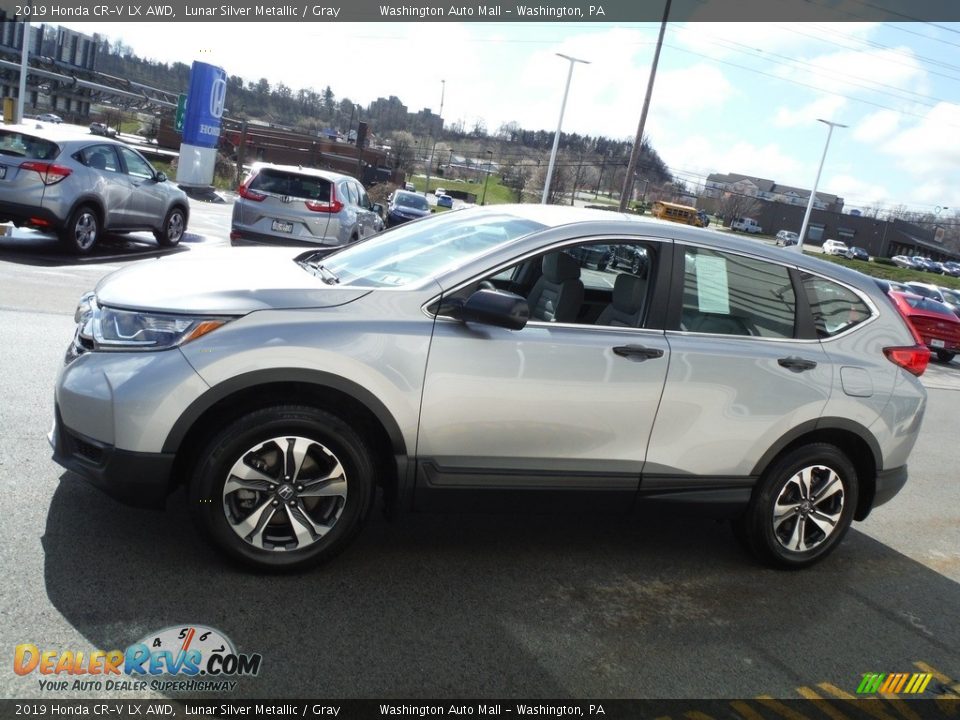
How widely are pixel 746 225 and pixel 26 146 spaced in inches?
3548

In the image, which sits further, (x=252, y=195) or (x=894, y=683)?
(x=252, y=195)

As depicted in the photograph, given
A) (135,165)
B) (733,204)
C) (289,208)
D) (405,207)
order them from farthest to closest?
(733,204) < (405,207) < (289,208) < (135,165)

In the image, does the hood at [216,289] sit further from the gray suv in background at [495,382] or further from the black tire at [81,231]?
the black tire at [81,231]

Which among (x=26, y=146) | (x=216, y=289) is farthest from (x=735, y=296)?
(x=26, y=146)

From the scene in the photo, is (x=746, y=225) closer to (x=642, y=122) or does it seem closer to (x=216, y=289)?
(x=642, y=122)

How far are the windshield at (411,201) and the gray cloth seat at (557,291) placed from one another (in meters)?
26.4

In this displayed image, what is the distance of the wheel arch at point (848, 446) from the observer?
4.74 m

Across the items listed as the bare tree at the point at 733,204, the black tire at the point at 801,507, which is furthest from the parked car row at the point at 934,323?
the bare tree at the point at 733,204

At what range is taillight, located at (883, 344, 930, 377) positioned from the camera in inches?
197

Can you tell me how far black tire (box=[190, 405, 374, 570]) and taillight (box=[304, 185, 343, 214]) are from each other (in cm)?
1096

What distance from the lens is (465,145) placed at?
106m

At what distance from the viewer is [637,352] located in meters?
4.30

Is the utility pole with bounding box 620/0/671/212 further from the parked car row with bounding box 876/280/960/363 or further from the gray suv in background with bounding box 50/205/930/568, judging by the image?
the gray suv in background with bounding box 50/205/930/568

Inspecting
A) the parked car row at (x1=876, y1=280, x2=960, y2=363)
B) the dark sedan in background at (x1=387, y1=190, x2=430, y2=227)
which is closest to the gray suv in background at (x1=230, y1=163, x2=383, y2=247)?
the parked car row at (x1=876, y1=280, x2=960, y2=363)
